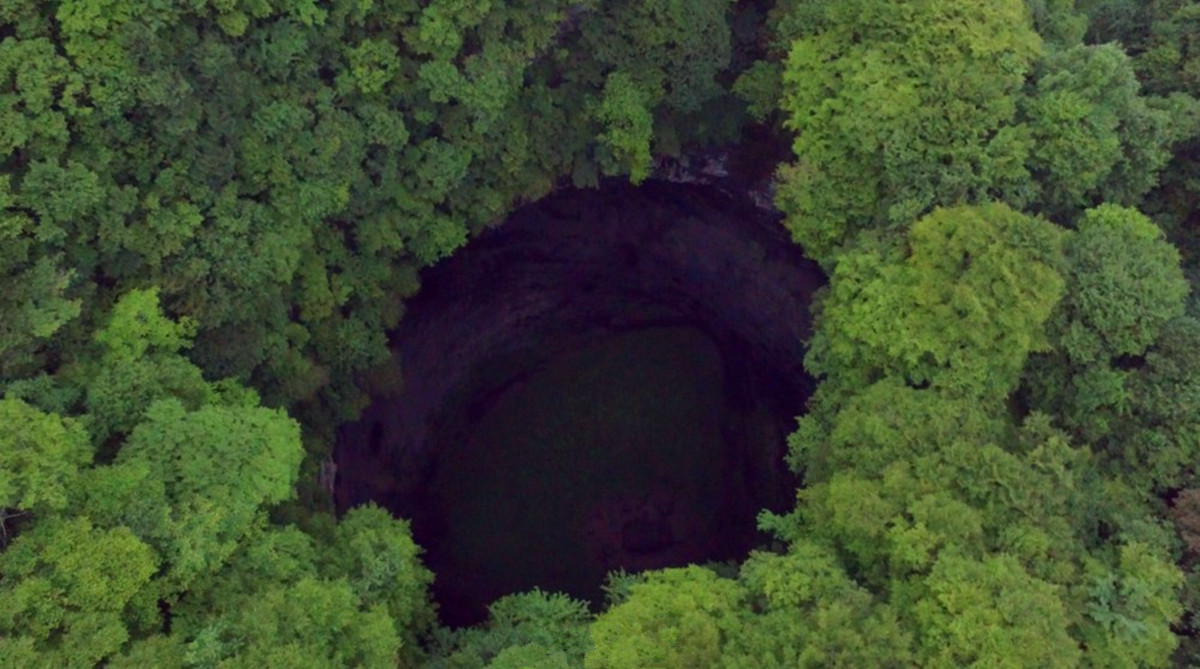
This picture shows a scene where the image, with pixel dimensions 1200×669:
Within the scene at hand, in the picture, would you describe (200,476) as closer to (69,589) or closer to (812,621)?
(69,589)

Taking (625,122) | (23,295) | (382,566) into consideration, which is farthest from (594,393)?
(23,295)

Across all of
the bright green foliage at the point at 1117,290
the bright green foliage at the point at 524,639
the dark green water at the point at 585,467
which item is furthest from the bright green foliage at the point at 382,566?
the bright green foliage at the point at 1117,290

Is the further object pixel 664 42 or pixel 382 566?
pixel 664 42

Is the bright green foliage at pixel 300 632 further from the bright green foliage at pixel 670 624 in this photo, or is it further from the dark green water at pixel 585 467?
the dark green water at pixel 585 467

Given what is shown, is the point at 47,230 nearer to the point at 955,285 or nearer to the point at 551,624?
the point at 551,624

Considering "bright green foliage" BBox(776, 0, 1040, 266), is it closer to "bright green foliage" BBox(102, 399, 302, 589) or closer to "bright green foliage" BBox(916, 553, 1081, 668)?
"bright green foliage" BBox(916, 553, 1081, 668)

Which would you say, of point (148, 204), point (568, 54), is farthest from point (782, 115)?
point (148, 204)

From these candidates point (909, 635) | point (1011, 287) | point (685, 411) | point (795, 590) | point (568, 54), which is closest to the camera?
point (909, 635)
